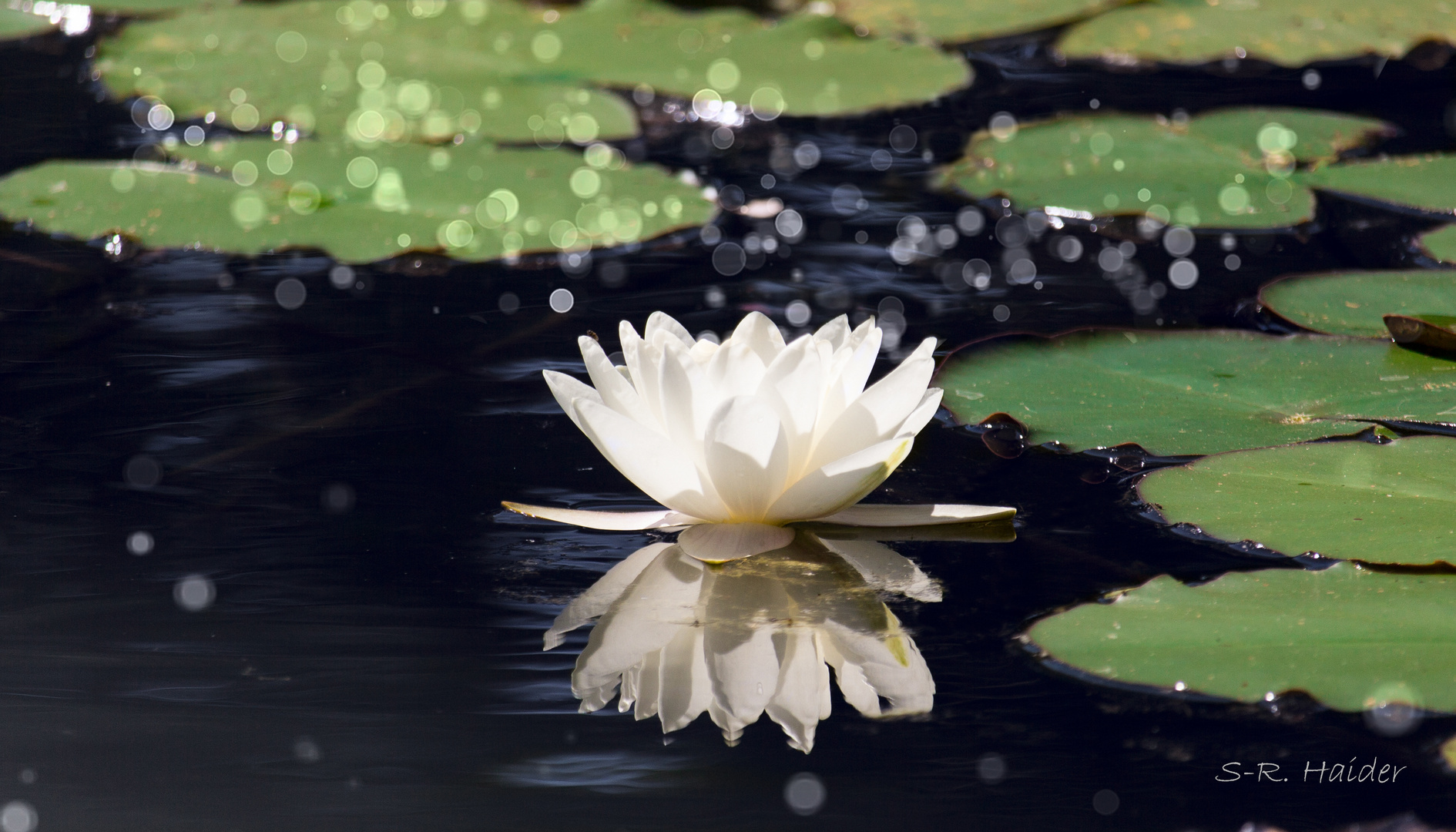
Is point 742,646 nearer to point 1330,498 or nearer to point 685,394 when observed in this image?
point 685,394

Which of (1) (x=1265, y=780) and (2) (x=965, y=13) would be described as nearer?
(1) (x=1265, y=780)

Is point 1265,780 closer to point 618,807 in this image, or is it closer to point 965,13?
point 618,807

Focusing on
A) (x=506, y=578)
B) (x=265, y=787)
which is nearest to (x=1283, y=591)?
(x=506, y=578)

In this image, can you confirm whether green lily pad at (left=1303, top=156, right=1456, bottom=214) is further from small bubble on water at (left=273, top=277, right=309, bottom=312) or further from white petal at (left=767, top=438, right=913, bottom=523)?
small bubble on water at (left=273, top=277, right=309, bottom=312)

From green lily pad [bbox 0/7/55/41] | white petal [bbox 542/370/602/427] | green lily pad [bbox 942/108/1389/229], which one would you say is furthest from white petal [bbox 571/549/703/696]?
green lily pad [bbox 0/7/55/41]

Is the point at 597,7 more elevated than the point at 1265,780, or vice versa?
the point at 1265,780

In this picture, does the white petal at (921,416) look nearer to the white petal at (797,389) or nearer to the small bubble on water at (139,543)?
the white petal at (797,389)
